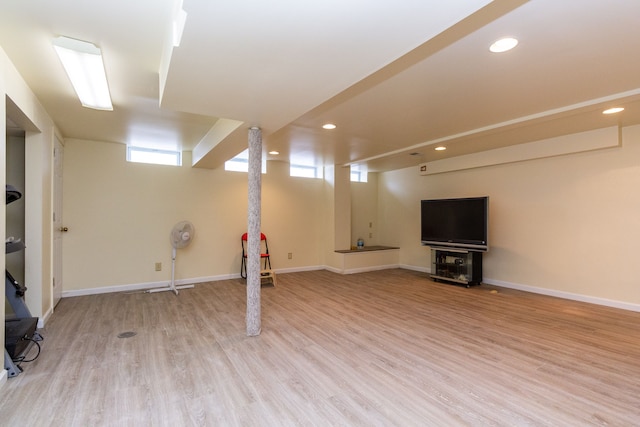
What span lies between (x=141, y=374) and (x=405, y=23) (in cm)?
293

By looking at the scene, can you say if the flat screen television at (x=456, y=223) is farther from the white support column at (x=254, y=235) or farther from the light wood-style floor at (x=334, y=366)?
the white support column at (x=254, y=235)

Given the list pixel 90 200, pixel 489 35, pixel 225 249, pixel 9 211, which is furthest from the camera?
pixel 225 249

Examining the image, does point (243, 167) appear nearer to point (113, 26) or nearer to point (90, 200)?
point (90, 200)

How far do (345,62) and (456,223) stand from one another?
439cm

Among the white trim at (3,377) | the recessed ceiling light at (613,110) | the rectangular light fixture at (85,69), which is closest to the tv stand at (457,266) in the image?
→ the recessed ceiling light at (613,110)

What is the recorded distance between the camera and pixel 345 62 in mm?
1838

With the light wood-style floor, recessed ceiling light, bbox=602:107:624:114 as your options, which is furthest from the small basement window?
recessed ceiling light, bbox=602:107:624:114

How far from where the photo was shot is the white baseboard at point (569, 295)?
3.92 m

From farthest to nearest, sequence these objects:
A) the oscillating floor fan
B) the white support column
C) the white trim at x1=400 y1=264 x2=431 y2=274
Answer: the white trim at x1=400 y1=264 x2=431 y2=274, the oscillating floor fan, the white support column

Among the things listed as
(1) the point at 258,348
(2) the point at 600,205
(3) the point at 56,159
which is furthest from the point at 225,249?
(2) the point at 600,205

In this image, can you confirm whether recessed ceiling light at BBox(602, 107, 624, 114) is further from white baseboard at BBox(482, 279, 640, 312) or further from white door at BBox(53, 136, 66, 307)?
white door at BBox(53, 136, 66, 307)

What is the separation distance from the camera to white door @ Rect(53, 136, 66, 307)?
3940mm

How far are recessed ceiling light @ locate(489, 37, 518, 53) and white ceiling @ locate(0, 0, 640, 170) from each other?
48mm

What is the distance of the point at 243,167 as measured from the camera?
5922 millimetres
